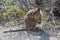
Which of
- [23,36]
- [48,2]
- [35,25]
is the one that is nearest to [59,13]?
[48,2]

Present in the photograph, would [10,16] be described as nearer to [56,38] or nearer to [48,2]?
[48,2]

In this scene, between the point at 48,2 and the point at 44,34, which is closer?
the point at 44,34

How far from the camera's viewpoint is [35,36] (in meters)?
5.25

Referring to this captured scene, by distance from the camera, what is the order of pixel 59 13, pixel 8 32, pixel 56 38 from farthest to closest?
pixel 59 13 < pixel 8 32 < pixel 56 38

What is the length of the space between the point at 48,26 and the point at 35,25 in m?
0.34

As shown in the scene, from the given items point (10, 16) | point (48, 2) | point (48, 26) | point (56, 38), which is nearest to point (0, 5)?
point (10, 16)

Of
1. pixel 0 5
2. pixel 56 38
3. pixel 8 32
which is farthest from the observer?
pixel 0 5

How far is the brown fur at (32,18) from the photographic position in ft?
18.2

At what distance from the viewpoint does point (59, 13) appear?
6250mm

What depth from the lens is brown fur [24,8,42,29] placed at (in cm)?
554

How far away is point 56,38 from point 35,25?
74 centimetres

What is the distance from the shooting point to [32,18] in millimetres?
5559

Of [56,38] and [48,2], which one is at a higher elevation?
[48,2]

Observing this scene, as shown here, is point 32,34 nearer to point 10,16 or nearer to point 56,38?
point 56,38
